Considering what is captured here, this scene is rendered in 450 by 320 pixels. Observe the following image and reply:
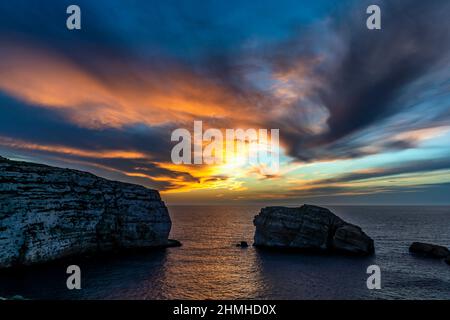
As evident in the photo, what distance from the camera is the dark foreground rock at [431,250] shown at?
7569 centimetres

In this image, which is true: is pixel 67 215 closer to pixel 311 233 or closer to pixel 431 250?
pixel 311 233

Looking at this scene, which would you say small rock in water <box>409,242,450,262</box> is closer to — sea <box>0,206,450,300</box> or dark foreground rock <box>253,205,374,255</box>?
sea <box>0,206,450,300</box>

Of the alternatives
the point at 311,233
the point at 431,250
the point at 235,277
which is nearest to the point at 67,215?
the point at 235,277

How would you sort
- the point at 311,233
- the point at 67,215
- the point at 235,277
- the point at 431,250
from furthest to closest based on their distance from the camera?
the point at 311,233 < the point at 431,250 < the point at 67,215 < the point at 235,277

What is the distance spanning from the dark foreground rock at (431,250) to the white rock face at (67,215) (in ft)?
263

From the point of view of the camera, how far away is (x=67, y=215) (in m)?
68.1

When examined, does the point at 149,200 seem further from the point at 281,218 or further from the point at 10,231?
the point at 281,218

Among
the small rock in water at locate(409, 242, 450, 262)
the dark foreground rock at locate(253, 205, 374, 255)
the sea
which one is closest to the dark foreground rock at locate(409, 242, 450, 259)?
the small rock in water at locate(409, 242, 450, 262)

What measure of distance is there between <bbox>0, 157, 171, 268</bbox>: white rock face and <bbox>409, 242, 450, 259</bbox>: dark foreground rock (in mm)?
80275

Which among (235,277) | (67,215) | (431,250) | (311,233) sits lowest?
(235,277)

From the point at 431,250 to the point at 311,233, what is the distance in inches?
1339

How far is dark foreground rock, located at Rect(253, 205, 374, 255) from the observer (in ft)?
267

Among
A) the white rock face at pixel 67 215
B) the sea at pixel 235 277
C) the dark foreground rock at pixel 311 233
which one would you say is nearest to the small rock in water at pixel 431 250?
the sea at pixel 235 277

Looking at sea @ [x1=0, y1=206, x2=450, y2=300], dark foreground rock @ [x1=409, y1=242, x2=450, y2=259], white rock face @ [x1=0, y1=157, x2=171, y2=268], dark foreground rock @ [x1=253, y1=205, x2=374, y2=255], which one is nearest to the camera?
sea @ [x1=0, y1=206, x2=450, y2=300]
